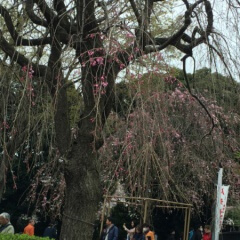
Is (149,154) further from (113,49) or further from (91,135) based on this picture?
(113,49)

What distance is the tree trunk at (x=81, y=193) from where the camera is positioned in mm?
8023

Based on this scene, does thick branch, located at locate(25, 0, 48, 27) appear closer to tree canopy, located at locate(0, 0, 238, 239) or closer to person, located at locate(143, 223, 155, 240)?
tree canopy, located at locate(0, 0, 238, 239)

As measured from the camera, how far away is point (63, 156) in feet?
27.4

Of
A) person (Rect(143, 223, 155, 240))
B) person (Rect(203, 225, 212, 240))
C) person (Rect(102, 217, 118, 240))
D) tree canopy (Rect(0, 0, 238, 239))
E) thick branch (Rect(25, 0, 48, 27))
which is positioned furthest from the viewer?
person (Rect(203, 225, 212, 240))

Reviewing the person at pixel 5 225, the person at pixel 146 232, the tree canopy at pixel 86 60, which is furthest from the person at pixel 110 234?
the tree canopy at pixel 86 60

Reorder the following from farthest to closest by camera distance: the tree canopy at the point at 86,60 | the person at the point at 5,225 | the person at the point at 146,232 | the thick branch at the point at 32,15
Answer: the person at the point at 146,232, the person at the point at 5,225, the thick branch at the point at 32,15, the tree canopy at the point at 86,60

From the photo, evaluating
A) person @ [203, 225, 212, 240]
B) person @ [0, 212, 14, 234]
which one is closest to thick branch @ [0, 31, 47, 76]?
person @ [0, 212, 14, 234]

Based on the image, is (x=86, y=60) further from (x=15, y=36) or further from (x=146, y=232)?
(x=146, y=232)

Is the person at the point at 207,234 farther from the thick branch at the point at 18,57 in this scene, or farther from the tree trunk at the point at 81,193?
the thick branch at the point at 18,57

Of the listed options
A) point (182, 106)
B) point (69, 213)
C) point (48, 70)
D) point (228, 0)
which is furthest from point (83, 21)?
point (182, 106)

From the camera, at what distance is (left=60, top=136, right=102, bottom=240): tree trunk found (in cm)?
802

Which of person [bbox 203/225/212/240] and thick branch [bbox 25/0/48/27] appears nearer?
thick branch [bbox 25/0/48/27]

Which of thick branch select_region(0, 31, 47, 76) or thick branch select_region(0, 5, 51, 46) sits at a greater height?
thick branch select_region(0, 5, 51, 46)

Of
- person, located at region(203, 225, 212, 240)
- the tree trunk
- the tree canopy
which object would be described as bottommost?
person, located at region(203, 225, 212, 240)
